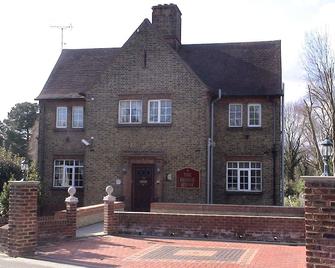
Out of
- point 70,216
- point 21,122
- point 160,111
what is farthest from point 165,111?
point 21,122

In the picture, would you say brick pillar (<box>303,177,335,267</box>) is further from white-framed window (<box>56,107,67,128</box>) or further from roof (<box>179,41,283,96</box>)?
white-framed window (<box>56,107,67,128</box>)

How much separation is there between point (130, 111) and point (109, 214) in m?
8.70

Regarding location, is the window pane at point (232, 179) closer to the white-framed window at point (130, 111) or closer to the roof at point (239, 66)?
the roof at point (239, 66)

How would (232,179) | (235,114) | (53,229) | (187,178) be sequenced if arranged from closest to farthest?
(53,229), (187,178), (232,179), (235,114)

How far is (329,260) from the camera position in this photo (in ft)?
23.4

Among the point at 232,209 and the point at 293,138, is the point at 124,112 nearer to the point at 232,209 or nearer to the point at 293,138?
the point at 232,209

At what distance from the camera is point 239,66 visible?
26.7 metres

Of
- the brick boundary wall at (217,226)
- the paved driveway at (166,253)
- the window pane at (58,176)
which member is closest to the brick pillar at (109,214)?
the brick boundary wall at (217,226)

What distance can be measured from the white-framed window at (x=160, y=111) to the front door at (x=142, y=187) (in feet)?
7.58

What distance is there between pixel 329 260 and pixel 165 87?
1733 cm

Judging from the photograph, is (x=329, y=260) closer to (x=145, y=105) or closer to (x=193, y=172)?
(x=193, y=172)

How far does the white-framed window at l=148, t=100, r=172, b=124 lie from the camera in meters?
23.9

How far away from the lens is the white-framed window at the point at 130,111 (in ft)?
79.7

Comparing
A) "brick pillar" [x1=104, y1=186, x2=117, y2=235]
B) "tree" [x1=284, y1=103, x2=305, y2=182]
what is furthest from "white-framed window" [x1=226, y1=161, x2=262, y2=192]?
"tree" [x1=284, y1=103, x2=305, y2=182]
